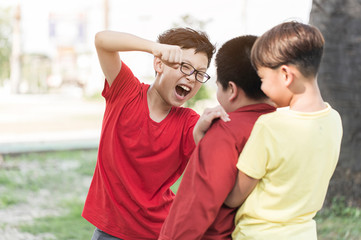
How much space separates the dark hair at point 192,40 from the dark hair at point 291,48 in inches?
25.1

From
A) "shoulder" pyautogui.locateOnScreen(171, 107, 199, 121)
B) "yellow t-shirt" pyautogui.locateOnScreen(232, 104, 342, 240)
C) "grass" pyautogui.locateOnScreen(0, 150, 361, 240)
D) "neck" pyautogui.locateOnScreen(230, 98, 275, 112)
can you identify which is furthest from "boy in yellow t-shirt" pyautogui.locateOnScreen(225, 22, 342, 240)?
"grass" pyautogui.locateOnScreen(0, 150, 361, 240)

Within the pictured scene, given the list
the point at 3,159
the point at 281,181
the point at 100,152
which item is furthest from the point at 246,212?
the point at 3,159

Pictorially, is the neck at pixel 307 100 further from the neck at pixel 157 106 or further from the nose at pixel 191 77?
the neck at pixel 157 106

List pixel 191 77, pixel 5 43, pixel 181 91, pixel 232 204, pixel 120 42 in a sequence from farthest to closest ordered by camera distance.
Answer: pixel 5 43 → pixel 181 91 → pixel 191 77 → pixel 120 42 → pixel 232 204

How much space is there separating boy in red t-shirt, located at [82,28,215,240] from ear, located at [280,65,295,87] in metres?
0.64

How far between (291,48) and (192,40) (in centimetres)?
74

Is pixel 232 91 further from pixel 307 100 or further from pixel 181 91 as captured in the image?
pixel 181 91

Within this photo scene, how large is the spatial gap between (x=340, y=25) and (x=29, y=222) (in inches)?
137

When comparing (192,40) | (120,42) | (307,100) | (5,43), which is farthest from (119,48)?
(5,43)

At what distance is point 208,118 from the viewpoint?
5.38 feet

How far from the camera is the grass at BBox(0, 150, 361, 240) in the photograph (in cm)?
439

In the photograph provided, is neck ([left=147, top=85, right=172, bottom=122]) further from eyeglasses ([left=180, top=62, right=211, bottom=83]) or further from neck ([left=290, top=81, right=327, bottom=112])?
neck ([left=290, top=81, right=327, bottom=112])

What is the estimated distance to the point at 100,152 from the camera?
2191 millimetres

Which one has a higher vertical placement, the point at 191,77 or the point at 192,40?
the point at 192,40
